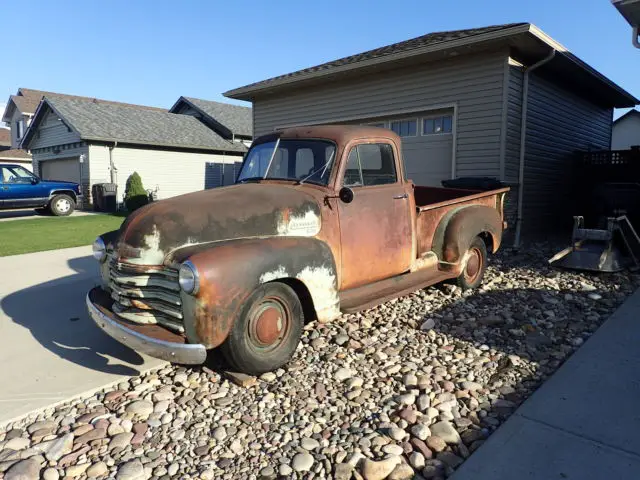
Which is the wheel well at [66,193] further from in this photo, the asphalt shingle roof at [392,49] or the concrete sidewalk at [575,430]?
the concrete sidewalk at [575,430]

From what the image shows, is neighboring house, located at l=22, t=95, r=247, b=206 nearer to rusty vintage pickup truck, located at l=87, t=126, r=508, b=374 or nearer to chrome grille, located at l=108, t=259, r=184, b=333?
rusty vintage pickup truck, located at l=87, t=126, r=508, b=374

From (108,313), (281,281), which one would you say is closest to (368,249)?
(281,281)

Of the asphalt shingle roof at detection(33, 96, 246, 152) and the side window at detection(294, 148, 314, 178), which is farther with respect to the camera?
the asphalt shingle roof at detection(33, 96, 246, 152)

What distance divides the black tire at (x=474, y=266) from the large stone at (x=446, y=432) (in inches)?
117

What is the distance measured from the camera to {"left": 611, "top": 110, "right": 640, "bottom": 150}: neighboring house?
3209 centimetres

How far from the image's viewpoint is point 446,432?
2.77m

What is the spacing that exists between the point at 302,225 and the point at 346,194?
501 mm

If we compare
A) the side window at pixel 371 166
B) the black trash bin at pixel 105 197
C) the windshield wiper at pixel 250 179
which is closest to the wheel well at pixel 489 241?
the side window at pixel 371 166

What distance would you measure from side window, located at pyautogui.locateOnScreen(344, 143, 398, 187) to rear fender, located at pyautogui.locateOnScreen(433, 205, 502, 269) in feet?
3.40

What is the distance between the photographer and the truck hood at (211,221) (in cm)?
329

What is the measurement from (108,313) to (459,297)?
3905 mm

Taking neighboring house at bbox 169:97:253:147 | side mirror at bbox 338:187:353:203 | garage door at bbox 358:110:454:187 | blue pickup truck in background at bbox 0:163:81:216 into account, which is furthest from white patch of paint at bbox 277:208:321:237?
neighboring house at bbox 169:97:253:147

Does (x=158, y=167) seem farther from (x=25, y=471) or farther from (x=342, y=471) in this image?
(x=342, y=471)

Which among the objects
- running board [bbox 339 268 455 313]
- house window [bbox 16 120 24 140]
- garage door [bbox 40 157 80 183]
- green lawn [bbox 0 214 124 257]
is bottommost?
green lawn [bbox 0 214 124 257]
